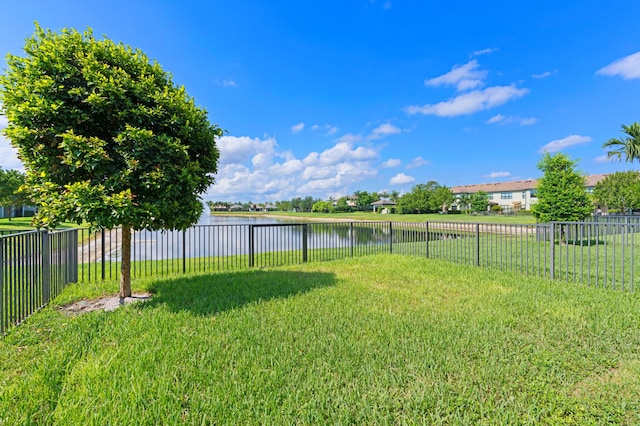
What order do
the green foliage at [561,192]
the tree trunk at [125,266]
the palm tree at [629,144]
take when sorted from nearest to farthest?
the tree trunk at [125,266] → the green foliage at [561,192] → the palm tree at [629,144]

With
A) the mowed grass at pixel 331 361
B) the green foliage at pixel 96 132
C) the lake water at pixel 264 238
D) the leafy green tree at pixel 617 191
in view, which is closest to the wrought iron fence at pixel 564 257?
the mowed grass at pixel 331 361

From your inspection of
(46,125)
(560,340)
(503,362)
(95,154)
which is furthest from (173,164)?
(560,340)

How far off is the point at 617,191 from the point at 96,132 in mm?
39316

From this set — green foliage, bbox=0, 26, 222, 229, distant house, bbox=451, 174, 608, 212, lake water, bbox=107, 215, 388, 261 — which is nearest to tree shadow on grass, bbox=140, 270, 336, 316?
lake water, bbox=107, 215, 388, 261

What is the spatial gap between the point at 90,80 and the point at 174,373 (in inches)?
135

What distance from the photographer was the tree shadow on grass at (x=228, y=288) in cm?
405

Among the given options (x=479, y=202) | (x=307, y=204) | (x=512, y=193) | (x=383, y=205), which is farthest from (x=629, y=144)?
(x=307, y=204)

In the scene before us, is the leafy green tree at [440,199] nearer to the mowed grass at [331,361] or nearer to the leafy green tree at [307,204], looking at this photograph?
the leafy green tree at [307,204]

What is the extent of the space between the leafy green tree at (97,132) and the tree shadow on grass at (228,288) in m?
1.21

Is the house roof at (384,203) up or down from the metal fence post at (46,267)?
up

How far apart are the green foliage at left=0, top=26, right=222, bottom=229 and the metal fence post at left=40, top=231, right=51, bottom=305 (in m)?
0.67

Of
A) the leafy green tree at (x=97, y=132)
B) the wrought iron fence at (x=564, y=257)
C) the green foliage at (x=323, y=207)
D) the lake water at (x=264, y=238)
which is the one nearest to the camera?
the leafy green tree at (x=97, y=132)

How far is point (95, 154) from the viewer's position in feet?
11.2

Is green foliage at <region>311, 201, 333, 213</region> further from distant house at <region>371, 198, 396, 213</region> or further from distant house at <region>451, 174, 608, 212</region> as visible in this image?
distant house at <region>451, 174, 608, 212</region>
